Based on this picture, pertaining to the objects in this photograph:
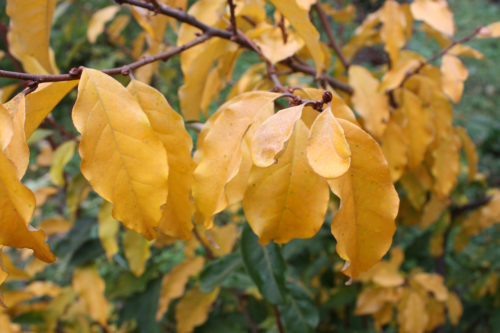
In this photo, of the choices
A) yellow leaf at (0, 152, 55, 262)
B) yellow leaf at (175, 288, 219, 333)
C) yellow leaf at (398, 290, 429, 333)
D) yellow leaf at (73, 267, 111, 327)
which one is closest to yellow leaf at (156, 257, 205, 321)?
yellow leaf at (175, 288, 219, 333)

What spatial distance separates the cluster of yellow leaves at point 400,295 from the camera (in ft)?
3.75

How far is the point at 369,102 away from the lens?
914 millimetres

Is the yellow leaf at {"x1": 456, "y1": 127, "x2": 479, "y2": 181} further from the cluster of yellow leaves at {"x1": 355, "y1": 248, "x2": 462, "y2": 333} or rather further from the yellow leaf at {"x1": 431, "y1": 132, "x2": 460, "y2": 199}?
the cluster of yellow leaves at {"x1": 355, "y1": 248, "x2": 462, "y2": 333}

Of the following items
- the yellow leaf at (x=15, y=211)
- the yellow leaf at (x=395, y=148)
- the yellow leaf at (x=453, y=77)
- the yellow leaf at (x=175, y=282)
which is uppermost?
the yellow leaf at (x=15, y=211)

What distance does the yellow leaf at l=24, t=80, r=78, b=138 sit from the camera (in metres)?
0.48

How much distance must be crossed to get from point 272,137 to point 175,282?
0.75m

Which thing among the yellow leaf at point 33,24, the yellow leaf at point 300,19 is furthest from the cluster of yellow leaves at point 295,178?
the yellow leaf at point 33,24

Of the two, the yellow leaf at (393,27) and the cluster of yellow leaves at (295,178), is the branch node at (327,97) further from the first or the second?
the yellow leaf at (393,27)

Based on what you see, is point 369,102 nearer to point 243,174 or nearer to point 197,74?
point 197,74

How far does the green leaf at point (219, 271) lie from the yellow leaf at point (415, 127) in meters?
0.47

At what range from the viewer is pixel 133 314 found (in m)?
1.18

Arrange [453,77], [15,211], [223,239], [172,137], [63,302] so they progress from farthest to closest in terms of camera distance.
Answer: [63,302]
[223,239]
[453,77]
[172,137]
[15,211]

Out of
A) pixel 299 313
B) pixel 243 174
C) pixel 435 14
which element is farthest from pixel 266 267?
pixel 435 14

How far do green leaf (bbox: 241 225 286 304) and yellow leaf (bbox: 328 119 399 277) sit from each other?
0.30m
